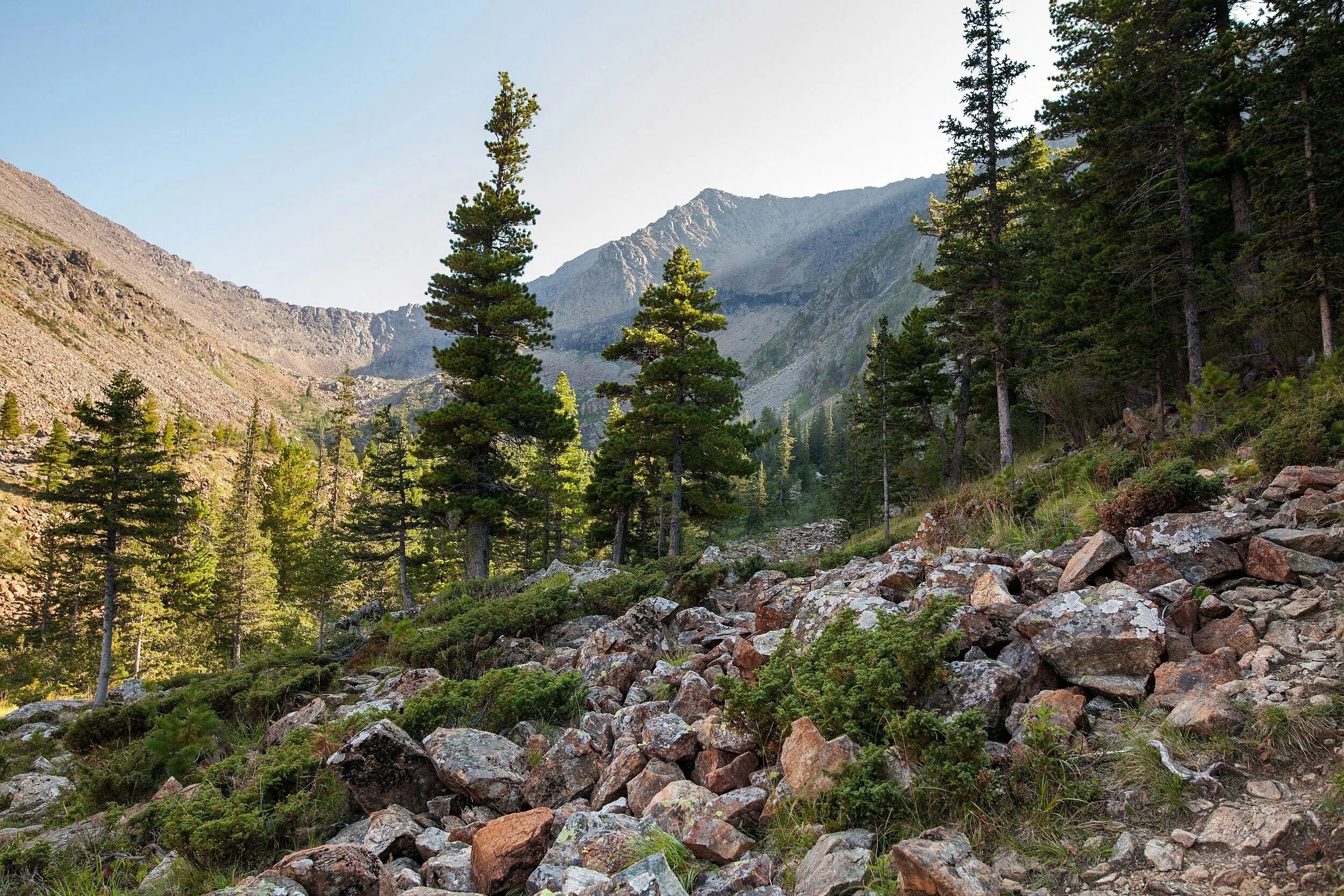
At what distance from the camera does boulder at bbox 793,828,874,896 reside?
2910 millimetres

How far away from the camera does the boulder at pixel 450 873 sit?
3.75 metres

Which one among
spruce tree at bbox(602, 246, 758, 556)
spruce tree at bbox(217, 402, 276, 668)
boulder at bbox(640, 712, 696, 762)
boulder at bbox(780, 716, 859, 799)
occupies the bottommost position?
spruce tree at bbox(217, 402, 276, 668)

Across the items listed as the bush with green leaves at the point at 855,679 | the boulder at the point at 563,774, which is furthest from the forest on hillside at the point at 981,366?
the boulder at the point at 563,774

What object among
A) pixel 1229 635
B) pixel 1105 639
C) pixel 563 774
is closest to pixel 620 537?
pixel 563 774

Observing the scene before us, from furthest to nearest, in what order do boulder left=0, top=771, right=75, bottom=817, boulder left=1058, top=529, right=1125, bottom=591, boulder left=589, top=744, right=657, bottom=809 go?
boulder left=0, top=771, right=75, bottom=817 → boulder left=1058, top=529, right=1125, bottom=591 → boulder left=589, top=744, right=657, bottom=809

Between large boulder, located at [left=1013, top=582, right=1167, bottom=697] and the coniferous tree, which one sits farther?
the coniferous tree

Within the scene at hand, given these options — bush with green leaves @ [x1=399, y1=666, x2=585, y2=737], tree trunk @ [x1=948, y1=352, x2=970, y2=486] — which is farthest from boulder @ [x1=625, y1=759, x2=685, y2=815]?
tree trunk @ [x1=948, y1=352, x2=970, y2=486]

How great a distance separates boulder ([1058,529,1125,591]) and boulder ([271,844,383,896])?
18.5ft

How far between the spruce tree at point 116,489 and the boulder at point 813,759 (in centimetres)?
2478

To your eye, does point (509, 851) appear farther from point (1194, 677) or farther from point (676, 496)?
point (676, 496)

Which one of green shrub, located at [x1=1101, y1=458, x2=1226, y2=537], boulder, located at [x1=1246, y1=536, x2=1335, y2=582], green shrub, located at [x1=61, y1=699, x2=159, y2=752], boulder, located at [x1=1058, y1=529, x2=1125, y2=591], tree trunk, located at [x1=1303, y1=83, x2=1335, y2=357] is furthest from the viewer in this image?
tree trunk, located at [x1=1303, y1=83, x2=1335, y2=357]

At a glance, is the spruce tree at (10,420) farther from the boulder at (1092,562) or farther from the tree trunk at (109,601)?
the boulder at (1092,562)

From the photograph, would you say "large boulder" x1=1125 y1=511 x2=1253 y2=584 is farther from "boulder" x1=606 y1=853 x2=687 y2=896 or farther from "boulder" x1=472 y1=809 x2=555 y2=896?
"boulder" x1=472 y1=809 x2=555 y2=896

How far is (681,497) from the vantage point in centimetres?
2356
